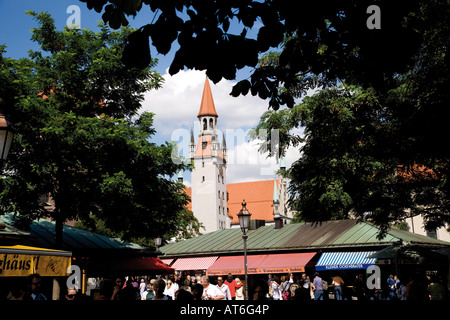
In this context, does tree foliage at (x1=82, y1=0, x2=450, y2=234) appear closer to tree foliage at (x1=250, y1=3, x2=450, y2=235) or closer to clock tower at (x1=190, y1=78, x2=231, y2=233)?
tree foliage at (x1=250, y1=3, x2=450, y2=235)

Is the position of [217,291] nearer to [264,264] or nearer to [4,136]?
[4,136]

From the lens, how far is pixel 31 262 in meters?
9.52

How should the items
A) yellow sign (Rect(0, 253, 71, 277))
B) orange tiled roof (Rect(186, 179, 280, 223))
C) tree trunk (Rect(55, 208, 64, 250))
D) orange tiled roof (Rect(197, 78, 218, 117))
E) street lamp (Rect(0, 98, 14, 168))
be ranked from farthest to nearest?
orange tiled roof (Rect(186, 179, 280, 223)), orange tiled roof (Rect(197, 78, 218, 117)), tree trunk (Rect(55, 208, 64, 250)), yellow sign (Rect(0, 253, 71, 277)), street lamp (Rect(0, 98, 14, 168))

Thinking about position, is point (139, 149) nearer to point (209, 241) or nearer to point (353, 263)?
point (353, 263)

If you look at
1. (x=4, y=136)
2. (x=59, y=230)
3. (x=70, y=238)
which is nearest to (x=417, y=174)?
(x=59, y=230)

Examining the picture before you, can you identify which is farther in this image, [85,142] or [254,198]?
[254,198]

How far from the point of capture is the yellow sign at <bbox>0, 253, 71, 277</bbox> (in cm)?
896

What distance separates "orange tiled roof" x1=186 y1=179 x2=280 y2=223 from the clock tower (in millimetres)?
4673

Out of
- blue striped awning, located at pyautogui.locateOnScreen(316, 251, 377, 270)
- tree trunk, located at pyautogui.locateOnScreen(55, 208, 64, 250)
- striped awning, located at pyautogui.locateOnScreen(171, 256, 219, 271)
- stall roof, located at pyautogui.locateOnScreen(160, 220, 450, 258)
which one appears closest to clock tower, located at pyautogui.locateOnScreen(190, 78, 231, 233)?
stall roof, located at pyautogui.locateOnScreen(160, 220, 450, 258)

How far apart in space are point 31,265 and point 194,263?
88.6 feet

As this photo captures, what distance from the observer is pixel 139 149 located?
2208 cm

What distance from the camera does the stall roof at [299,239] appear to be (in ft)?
97.0

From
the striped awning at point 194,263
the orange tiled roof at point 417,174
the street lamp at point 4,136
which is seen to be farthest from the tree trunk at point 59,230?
the striped awning at point 194,263
